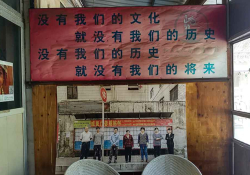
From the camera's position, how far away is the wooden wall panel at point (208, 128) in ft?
7.64

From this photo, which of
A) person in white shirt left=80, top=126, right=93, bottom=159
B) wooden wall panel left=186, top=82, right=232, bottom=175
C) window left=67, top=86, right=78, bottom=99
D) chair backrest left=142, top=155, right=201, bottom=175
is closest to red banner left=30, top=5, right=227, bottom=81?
window left=67, top=86, right=78, bottom=99

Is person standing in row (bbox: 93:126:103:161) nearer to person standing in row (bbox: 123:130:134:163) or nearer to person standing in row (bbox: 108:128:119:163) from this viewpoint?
person standing in row (bbox: 108:128:119:163)

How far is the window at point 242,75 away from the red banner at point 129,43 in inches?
5.4

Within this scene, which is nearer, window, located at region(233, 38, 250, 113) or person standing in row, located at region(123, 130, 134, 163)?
window, located at region(233, 38, 250, 113)

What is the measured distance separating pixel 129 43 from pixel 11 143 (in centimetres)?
183

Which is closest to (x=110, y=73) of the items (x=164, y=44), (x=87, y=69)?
(x=87, y=69)

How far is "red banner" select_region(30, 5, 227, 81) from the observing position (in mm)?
2252

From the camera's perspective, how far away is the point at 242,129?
2129mm

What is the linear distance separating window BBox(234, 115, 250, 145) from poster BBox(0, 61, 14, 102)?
2.71m

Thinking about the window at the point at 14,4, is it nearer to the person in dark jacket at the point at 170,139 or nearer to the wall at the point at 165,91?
the wall at the point at 165,91

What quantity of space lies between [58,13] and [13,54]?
0.74 meters

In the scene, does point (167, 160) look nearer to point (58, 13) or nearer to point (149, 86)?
point (149, 86)

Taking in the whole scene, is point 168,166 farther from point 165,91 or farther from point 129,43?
point 129,43

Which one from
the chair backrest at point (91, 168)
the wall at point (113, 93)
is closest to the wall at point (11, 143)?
the wall at point (113, 93)
